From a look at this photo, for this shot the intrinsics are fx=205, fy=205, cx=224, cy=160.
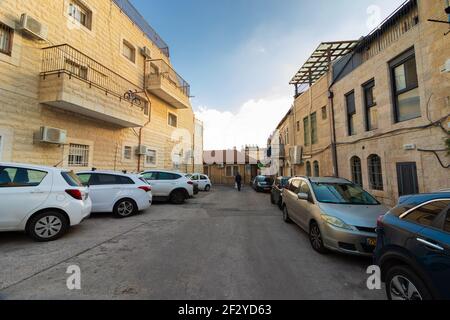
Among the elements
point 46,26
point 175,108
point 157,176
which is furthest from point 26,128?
point 175,108

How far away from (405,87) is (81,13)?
1407 centimetres

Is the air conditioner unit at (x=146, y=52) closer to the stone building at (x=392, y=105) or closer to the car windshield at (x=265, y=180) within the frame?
the stone building at (x=392, y=105)

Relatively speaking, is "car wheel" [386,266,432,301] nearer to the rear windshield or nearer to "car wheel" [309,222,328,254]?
"car wheel" [309,222,328,254]

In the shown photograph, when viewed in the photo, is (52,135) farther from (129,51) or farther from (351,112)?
(351,112)

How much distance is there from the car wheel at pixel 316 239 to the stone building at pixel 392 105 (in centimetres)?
427

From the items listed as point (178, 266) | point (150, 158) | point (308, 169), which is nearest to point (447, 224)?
point (178, 266)

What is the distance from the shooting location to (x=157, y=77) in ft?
45.5

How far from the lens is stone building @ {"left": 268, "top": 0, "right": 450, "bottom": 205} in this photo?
5.88 meters

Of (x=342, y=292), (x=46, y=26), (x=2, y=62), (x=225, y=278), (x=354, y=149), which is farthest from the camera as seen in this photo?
(x=354, y=149)

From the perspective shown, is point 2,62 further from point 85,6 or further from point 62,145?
point 85,6

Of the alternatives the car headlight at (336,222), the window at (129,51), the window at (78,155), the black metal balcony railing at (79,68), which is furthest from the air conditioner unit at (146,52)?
the car headlight at (336,222)

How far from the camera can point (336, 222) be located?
12.9 feet

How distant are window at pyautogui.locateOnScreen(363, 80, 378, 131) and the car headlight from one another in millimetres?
6508
